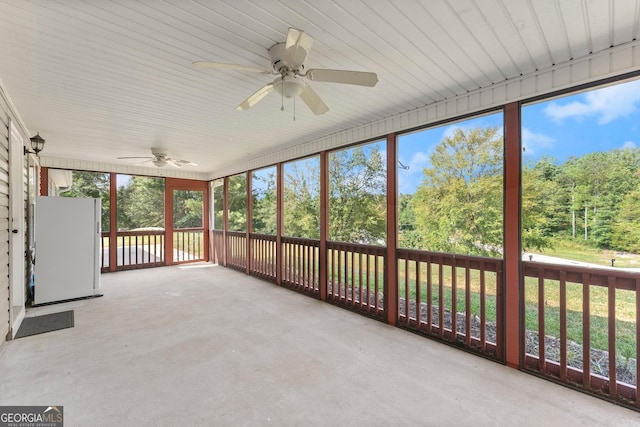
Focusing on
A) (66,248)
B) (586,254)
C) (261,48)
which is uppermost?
(261,48)

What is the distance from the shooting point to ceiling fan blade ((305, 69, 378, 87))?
Result: 1840 mm

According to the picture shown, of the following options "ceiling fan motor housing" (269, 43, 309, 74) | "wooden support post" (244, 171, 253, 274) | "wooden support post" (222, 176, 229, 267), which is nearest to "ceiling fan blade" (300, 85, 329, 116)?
"ceiling fan motor housing" (269, 43, 309, 74)

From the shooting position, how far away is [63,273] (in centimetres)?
432

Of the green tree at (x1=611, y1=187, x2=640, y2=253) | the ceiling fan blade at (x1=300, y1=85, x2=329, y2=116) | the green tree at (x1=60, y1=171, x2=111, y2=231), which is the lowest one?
the green tree at (x1=611, y1=187, x2=640, y2=253)

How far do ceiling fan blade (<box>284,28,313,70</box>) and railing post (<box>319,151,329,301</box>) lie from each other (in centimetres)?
252

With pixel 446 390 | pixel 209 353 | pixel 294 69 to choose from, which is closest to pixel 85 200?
Result: pixel 209 353

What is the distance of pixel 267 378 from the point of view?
2316mm

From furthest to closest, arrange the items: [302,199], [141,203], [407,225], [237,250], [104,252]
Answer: [141,203]
[237,250]
[104,252]
[302,199]
[407,225]

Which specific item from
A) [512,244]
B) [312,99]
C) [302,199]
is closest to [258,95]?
[312,99]

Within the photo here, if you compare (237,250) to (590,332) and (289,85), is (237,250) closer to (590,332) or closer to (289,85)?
(289,85)

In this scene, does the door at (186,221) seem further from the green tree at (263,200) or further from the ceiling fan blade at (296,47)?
the ceiling fan blade at (296,47)

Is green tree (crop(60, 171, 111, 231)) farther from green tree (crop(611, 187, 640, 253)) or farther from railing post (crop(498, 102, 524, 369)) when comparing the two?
green tree (crop(611, 187, 640, 253))

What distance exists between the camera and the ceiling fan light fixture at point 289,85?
2033 millimetres

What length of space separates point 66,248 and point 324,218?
403 centimetres
